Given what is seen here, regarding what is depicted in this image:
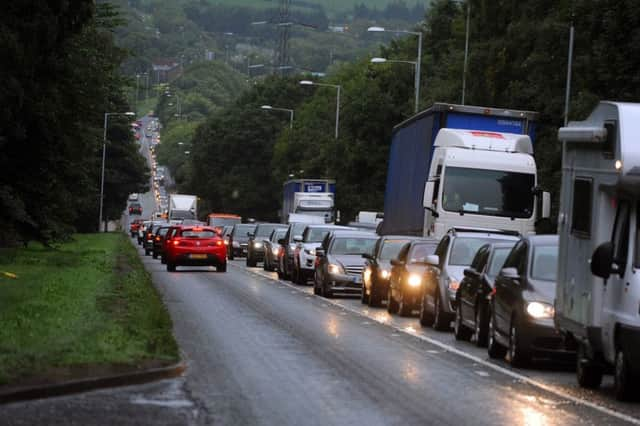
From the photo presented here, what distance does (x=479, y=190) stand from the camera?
34844 mm

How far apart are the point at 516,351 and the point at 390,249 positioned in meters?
15.9

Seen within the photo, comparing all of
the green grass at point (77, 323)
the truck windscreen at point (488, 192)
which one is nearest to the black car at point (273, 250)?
the green grass at point (77, 323)

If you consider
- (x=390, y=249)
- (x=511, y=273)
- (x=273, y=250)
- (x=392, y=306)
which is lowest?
(x=392, y=306)

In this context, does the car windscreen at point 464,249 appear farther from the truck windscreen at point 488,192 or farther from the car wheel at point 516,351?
the truck windscreen at point 488,192

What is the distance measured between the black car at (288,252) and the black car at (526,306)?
25642 millimetres

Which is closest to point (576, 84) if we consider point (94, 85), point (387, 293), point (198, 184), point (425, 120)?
point (94, 85)

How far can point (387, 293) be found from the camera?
1323 inches

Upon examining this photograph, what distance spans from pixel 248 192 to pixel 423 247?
118718 millimetres

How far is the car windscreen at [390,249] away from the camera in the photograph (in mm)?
34406

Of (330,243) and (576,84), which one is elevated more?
(576,84)

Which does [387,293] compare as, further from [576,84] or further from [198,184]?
[198,184]

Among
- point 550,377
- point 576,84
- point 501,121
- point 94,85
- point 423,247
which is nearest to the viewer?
point 550,377

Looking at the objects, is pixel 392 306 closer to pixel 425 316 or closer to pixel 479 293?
pixel 425 316

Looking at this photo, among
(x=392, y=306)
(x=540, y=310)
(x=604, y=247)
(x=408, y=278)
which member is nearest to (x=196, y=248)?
(x=392, y=306)
